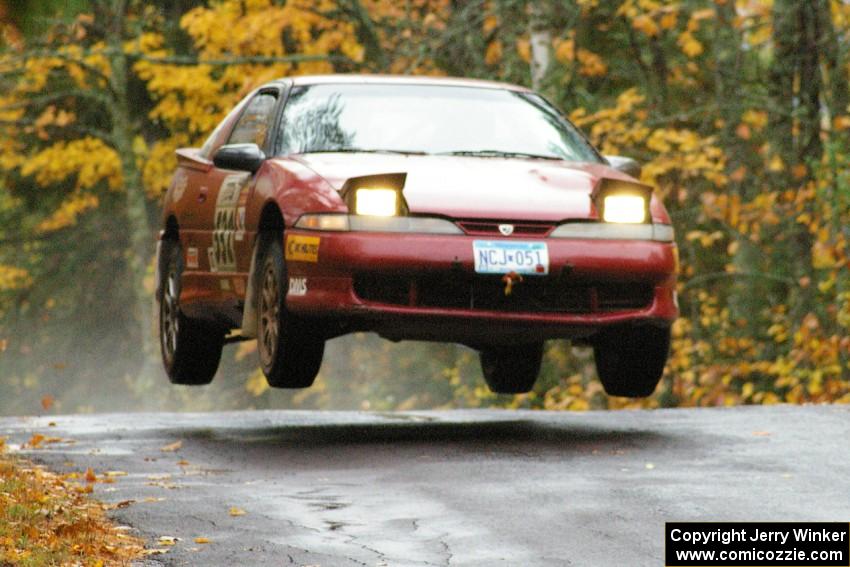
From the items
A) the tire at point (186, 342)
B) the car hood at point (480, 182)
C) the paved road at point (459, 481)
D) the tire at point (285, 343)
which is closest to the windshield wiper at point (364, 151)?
the car hood at point (480, 182)

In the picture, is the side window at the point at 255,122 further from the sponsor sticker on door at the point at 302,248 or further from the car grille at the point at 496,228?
the car grille at the point at 496,228

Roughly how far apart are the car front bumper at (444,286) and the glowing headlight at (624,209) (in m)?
0.14

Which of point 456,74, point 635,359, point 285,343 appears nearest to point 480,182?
point 285,343

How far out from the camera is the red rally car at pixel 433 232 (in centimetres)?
901

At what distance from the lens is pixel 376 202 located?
9.05 metres

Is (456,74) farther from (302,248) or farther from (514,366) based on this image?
(302,248)

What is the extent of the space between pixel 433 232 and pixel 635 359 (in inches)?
65.0

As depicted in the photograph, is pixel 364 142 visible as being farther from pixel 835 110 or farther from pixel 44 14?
pixel 835 110

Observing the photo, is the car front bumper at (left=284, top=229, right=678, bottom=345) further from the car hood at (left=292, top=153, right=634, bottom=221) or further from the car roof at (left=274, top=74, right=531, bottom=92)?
the car roof at (left=274, top=74, right=531, bottom=92)

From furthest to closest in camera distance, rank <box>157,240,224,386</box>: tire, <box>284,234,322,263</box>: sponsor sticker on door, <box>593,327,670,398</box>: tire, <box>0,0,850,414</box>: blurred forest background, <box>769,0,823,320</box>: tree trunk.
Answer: <box>0,0,850,414</box>: blurred forest background, <box>769,0,823,320</box>: tree trunk, <box>157,240,224,386</box>: tire, <box>593,327,670,398</box>: tire, <box>284,234,322,263</box>: sponsor sticker on door

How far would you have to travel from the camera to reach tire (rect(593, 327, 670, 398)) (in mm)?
9859

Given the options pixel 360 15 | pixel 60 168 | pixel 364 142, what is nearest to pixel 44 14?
pixel 364 142

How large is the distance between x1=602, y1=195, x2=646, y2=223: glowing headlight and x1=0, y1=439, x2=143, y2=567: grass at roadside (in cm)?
303

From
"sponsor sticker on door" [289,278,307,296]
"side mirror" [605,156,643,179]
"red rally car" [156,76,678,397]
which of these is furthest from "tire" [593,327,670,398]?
"sponsor sticker on door" [289,278,307,296]
